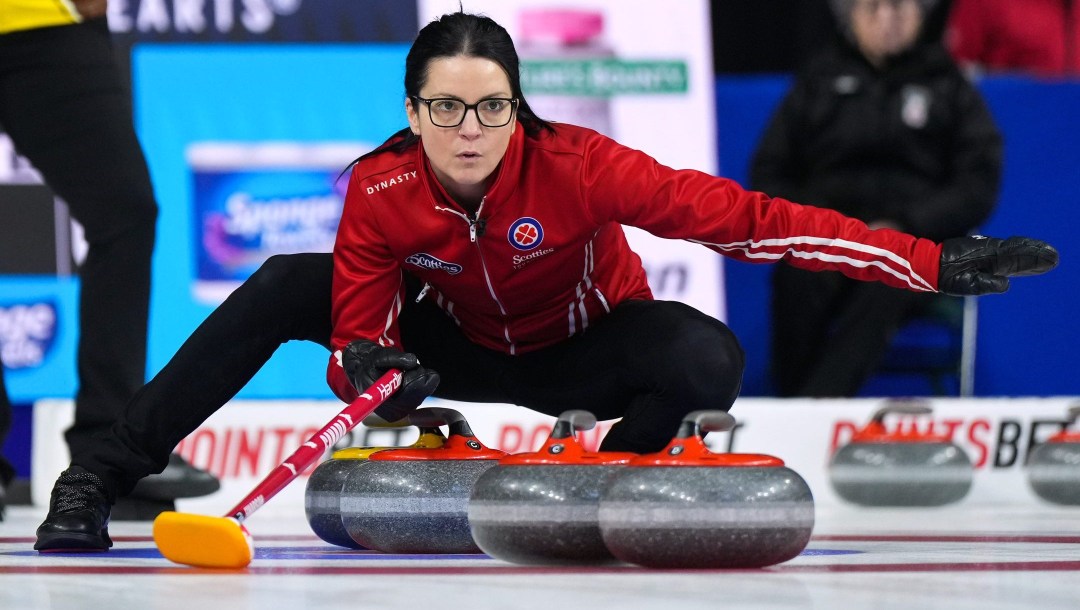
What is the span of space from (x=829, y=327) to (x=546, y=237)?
3495 millimetres

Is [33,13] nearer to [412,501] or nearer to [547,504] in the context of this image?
[412,501]

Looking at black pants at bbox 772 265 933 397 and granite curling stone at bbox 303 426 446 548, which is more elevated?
granite curling stone at bbox 303 426 446 548

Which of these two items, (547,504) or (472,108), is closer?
(547,504)

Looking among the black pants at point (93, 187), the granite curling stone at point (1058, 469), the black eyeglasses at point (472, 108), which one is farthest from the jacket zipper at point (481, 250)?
the granite curling stone at point (1058, 469)

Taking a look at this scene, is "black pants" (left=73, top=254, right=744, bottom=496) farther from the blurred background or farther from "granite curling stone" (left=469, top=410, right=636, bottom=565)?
the blurred background

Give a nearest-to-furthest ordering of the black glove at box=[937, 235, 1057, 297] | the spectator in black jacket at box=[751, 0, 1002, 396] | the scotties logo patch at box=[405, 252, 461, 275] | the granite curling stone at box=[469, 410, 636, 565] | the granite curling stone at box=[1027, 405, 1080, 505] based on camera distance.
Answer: the granite curling stone at box=[469, 410, 636, 565]
the black glove at box=[937, 235, 1057, 297]
the scotties logo patch at box=[405, 252, 461, 275]
the granite curling stone at box=[1027, 405, 1080, 505]
the spectator in black jacket at box=[751, 0, 1002, 396]

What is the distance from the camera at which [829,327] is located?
6.30 metres

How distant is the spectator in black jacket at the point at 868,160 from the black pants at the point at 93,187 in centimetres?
296

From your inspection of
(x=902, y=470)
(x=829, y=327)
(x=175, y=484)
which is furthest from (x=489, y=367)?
(x=829, y=327)

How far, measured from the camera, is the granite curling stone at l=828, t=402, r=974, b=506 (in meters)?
4.91

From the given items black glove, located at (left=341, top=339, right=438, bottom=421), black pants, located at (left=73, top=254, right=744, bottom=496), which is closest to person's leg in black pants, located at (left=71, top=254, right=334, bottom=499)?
black pants, located at (left=73, top=254, right=744, bottom=496)

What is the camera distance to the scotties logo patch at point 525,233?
297 cm

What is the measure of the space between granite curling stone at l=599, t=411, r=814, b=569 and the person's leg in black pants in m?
0.94

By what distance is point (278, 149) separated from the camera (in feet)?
20.2
